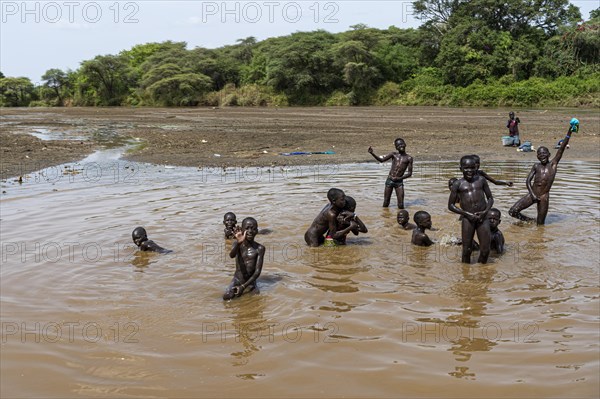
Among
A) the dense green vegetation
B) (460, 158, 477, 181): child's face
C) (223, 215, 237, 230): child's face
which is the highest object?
the dense green vegetation

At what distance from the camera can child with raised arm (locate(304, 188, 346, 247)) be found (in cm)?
787

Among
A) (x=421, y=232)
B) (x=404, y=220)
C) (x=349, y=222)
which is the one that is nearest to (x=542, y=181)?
(x=404, y=220)

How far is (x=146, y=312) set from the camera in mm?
5730

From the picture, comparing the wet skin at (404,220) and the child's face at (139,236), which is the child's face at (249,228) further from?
the wet skin at (404,220)

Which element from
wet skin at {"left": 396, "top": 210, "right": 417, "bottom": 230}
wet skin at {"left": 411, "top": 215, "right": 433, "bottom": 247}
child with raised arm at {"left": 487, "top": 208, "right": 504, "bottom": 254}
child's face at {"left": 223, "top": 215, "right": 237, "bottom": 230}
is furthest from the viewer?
wet skin at {"left": 396, "top": 210, "right": 417, "bottom": 230}

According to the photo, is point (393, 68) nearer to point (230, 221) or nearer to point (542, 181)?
point (542, 181)

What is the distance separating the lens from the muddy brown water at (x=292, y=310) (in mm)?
4312

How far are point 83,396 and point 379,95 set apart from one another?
168 feet

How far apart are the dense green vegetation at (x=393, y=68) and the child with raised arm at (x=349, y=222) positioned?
38175 mm

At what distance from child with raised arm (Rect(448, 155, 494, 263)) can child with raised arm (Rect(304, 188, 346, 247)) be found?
153 centimetres

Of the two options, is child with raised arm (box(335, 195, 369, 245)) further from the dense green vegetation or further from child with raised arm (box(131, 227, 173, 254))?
the dense green vegetation

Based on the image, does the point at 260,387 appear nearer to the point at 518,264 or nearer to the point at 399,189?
the point at 518,264

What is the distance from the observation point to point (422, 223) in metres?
8.16

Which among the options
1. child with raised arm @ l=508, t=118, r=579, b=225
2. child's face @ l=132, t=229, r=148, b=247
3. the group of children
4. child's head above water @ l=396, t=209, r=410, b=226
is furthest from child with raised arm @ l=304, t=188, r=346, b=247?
child with raised arm @ l=508, t=118, r=579, b=225
